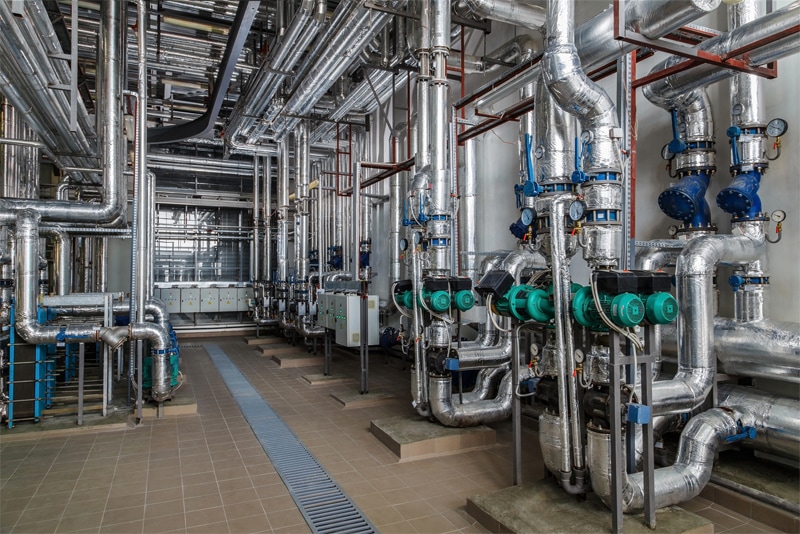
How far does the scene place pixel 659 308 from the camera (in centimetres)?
336

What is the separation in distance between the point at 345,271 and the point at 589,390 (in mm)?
8579

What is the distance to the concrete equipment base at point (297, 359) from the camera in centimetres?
1025

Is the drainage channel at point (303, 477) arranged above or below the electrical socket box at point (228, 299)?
below

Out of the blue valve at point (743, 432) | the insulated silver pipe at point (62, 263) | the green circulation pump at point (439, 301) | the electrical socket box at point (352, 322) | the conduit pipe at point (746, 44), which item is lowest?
the blue valve at point (743, 432)

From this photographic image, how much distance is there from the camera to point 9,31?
4.53 meters

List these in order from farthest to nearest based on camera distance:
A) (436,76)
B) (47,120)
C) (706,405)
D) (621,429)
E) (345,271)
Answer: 1. (345,271)
2. (47,120)
3. (436,76)
4. (706,405)
5. (621,429)

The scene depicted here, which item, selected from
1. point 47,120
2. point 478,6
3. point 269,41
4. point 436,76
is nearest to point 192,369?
point 47,120

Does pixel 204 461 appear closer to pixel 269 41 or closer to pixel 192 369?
pixel 192 369

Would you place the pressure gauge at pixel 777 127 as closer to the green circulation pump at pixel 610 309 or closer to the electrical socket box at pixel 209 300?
the green circulation pump at pixel 610 309

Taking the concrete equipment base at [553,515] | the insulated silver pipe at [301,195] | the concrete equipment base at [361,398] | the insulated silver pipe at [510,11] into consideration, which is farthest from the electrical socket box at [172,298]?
the concrete equipment base at [553,515]

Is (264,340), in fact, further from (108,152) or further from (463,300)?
(463,300)

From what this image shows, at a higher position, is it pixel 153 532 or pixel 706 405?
pixel 706 405

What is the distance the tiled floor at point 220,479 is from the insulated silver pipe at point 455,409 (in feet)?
1.03

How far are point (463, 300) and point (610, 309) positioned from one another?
2.52 meters
